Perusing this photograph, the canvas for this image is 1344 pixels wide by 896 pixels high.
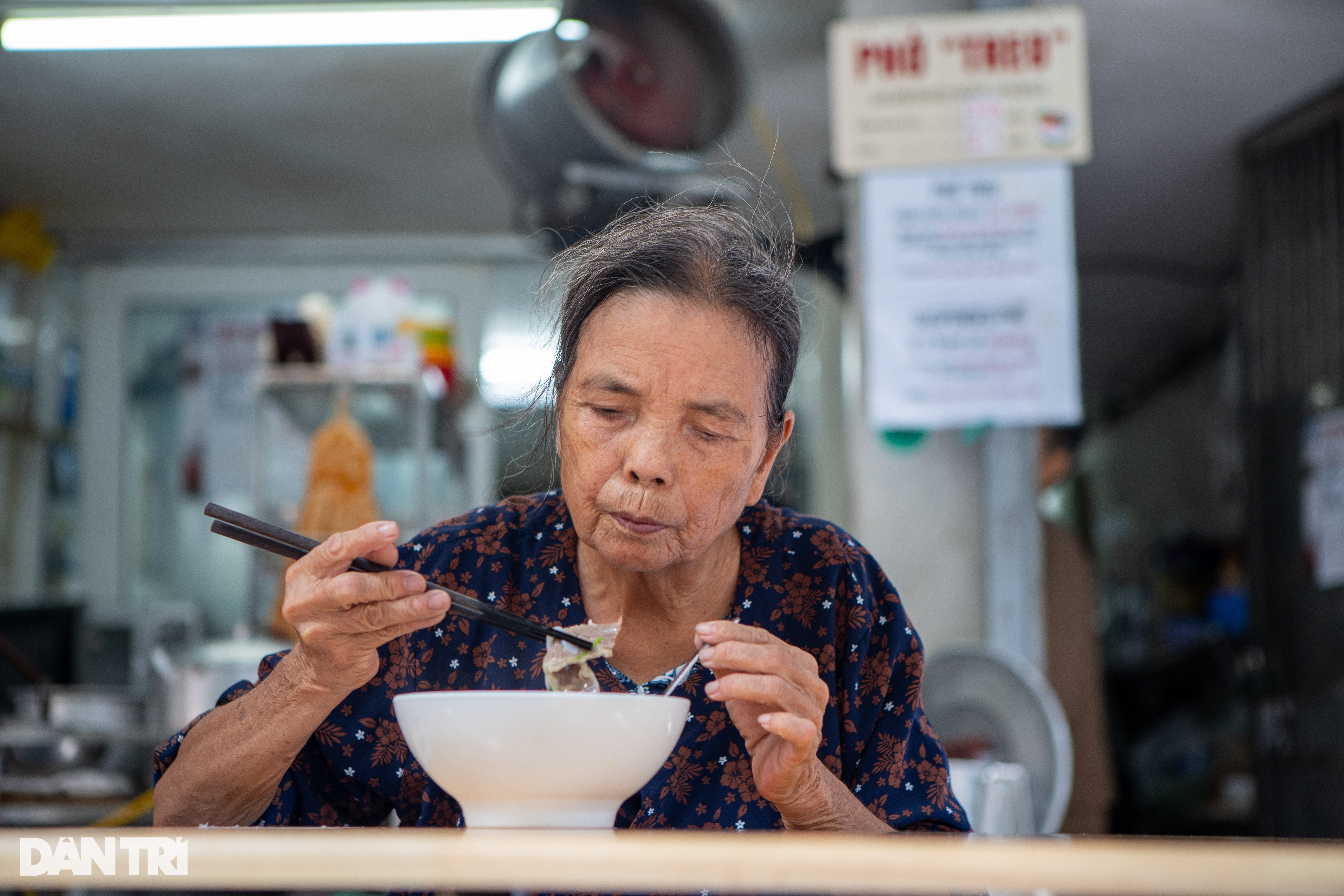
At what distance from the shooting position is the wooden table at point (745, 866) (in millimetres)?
598

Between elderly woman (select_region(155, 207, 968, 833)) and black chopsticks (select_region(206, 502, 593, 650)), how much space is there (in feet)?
0.12

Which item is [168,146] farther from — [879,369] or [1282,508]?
[1282,508]

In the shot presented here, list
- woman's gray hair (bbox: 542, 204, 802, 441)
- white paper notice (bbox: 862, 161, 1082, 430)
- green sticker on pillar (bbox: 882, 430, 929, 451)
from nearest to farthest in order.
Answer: woman's gray hair (bbox: 542, 204, 802, 441), white paper notice (bbox: 862, 161, 1082, 430), green sticker on pillar (bbox: 882, 430, 929, 451)

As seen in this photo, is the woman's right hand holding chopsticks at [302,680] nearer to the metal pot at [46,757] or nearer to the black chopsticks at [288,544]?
the black chopsticks at [288,544]

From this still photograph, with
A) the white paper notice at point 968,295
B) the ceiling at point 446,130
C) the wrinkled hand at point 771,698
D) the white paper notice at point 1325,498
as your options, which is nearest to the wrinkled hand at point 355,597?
the wrinkled hand at point 771,698

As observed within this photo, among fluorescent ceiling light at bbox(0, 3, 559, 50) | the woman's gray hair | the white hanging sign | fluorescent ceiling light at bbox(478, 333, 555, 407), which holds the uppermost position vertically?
fluorescent ceiling light at bbox(0, 3, 559, 50)

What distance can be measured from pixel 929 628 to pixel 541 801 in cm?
230

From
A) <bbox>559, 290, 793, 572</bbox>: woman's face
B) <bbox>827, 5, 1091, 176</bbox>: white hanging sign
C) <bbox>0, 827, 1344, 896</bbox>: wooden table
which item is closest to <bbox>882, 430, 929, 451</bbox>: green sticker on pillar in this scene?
<bbox>827, 5, 1091, 176</bbox>: white hanging sign

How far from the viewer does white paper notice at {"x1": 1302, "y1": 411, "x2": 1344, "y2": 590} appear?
3311 millimetres

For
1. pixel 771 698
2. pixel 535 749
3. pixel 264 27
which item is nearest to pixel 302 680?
pixel 535 749

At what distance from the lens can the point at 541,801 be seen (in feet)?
3.01

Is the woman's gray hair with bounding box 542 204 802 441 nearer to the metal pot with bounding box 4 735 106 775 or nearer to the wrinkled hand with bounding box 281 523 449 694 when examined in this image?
the wrinkled hand with bounding box 281 523 449 694

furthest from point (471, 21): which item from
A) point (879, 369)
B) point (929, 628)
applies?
point (929, 628)

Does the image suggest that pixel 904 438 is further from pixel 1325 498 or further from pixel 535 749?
pixel 535 749
